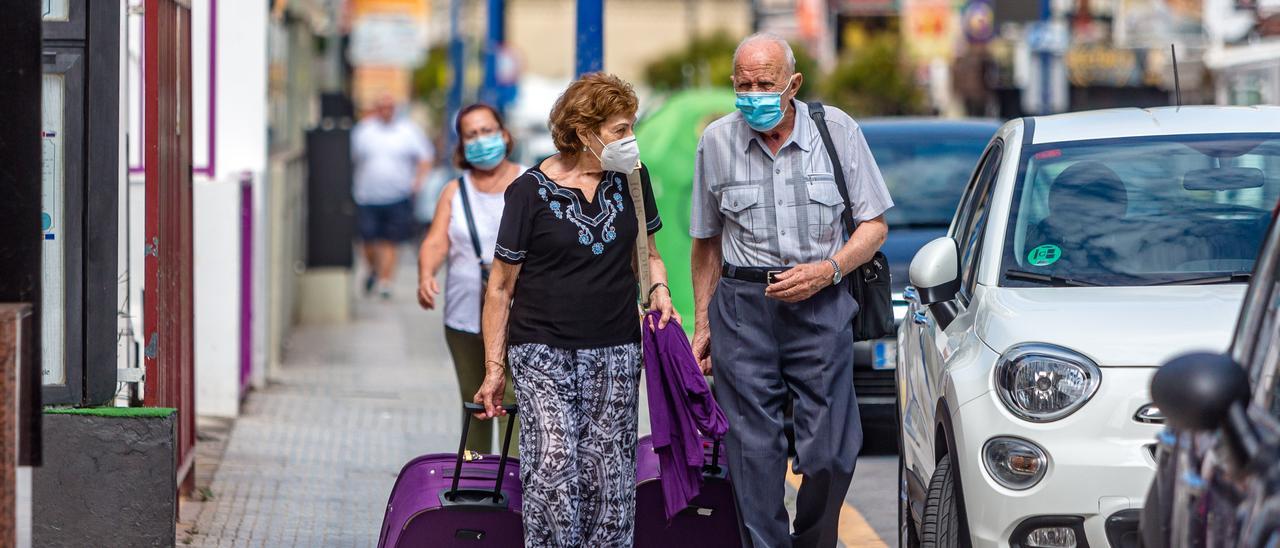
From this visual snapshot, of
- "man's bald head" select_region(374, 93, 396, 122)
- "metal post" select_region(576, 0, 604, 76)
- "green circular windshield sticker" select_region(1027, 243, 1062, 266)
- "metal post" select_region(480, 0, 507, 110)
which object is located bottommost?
"green circular windshield sticker" select_region(1027, 243, 1062, 266)

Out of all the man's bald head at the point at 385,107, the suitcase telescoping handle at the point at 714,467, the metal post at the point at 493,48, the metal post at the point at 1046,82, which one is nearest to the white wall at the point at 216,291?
the suitcase telescoping handle at the point at 714,467

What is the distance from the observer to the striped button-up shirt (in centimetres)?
594

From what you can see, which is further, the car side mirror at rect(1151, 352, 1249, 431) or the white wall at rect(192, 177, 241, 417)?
the white wall at rect(192, 177, 241, 417)

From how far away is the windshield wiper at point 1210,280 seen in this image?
18.4 ft

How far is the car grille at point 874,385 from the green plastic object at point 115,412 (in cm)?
380

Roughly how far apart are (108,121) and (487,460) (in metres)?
1.58

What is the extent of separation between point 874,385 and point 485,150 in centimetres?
258

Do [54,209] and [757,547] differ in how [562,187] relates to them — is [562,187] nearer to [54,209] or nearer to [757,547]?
[757,547]

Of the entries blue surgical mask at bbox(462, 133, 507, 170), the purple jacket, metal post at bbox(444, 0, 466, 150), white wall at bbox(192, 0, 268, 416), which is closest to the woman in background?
blue surgical mask at bbox(462, 133, 507, 170)

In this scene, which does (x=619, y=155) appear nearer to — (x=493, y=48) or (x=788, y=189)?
(x=788, y=189)

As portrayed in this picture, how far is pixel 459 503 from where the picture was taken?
5.74 m

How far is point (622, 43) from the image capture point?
97875 millimetres

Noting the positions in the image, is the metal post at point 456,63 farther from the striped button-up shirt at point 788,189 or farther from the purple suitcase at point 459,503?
the purple suitcase at point 459,503

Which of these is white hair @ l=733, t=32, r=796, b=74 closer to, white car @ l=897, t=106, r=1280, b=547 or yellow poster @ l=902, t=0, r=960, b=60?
white car @ l=897, t=106, r=1280, b=547
